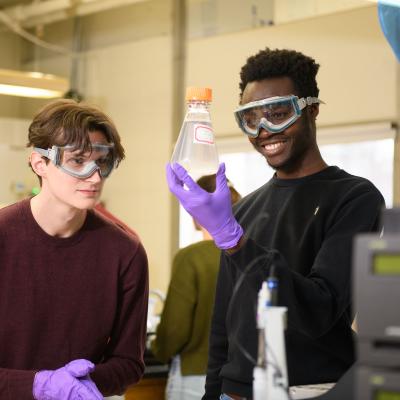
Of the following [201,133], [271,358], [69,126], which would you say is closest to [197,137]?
[201,133]

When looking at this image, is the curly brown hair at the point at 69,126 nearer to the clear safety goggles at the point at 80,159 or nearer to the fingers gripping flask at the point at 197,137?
the clear safety goggles at the point at 80,159

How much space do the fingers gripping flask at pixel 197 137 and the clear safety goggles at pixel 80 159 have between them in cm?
42

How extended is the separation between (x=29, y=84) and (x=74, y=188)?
304cm

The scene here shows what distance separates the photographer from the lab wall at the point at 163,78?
506 cm

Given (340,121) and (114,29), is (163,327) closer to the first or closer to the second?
(340,121)

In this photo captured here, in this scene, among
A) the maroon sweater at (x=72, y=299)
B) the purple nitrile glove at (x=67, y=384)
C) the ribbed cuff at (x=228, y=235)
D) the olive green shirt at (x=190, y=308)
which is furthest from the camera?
the olive green shirt at (x=190, y=308)

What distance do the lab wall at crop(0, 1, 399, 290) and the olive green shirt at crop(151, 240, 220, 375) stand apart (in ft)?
6.21

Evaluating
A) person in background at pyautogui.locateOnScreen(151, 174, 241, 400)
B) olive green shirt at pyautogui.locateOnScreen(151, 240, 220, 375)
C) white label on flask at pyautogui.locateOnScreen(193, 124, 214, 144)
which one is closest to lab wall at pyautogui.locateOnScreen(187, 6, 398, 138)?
person in background at pyautogui.locateOnScreen(151, 174, 241, 400)

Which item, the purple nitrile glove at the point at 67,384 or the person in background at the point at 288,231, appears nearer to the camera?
the person in background at the point at 288,231

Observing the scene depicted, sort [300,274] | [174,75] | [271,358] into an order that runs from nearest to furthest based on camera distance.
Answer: [271,358]
[300,274]
[174,75]

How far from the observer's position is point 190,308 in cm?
373

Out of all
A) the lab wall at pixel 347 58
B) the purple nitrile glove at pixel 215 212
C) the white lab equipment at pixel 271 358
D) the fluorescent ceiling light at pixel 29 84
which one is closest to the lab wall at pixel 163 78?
the lab wall at pixel 347 58

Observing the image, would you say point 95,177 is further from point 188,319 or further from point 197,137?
point 188,319

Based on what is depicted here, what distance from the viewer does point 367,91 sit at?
5043 millimetres
